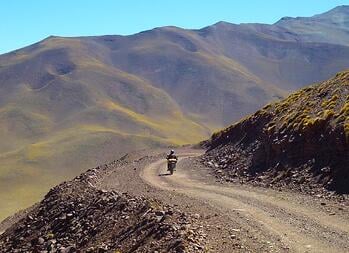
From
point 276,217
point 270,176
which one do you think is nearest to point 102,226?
point 276,217

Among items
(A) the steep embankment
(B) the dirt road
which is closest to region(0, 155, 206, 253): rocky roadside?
(B) the dirt road

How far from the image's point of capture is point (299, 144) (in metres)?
26.1

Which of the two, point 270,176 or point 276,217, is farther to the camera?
point 270,176

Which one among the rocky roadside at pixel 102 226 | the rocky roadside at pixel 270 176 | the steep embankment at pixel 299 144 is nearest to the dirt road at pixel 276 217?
the rocky roadside at pixel 270 176

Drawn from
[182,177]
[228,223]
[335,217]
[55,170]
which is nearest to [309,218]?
[335,217]

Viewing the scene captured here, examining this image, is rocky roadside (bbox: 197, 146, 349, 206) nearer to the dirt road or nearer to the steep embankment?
the steep embankment

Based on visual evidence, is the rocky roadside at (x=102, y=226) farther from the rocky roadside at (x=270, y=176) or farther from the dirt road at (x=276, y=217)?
the rocky roadside at (x=270, y=176)

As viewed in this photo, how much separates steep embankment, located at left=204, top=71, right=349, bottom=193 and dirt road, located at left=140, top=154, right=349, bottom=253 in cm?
158

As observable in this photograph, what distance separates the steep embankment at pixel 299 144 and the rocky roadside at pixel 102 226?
6.52 metres

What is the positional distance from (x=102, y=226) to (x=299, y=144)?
34.4ft

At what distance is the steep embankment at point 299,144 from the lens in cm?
2289

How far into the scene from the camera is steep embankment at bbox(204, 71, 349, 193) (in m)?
22.9

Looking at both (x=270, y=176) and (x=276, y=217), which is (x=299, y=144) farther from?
(x=276, y=217)

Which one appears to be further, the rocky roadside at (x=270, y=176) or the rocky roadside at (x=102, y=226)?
the rocky roadside at (x=270, y=176)
